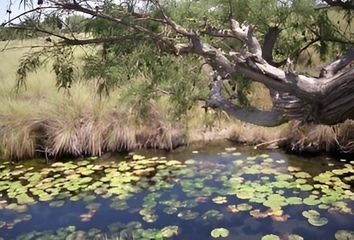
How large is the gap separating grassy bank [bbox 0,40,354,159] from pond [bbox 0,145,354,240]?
354 mm

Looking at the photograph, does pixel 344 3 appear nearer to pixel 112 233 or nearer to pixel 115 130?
pixel 112 233

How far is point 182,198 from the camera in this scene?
4.22 metres

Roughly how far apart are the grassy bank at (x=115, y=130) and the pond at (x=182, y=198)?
354 millimetres

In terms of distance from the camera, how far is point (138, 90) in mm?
4152

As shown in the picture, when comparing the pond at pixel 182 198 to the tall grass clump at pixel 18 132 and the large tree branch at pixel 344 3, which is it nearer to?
the tall grass clump at pixel 18 132

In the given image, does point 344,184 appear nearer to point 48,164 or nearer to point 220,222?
point 220,222

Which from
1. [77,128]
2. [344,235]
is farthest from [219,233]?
[77,128]

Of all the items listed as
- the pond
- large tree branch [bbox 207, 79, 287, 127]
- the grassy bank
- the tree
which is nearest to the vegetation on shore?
the grassy bank

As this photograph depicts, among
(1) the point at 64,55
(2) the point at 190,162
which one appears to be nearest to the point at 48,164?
(2) the point at 190,162

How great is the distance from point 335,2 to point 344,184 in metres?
2.64

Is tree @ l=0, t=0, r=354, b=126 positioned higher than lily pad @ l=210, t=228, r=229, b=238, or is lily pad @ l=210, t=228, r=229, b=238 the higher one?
tree @ l=0, t=0, r=354, b=126

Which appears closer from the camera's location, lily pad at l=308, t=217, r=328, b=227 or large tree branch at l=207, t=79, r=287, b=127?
large tree branch at l=207, t=79, r=287, b=127

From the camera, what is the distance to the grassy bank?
5676mm

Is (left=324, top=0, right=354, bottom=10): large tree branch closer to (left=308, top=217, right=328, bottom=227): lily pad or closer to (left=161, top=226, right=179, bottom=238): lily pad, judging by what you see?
(left=308, top=217, right=328, bottom=227): lily pad
